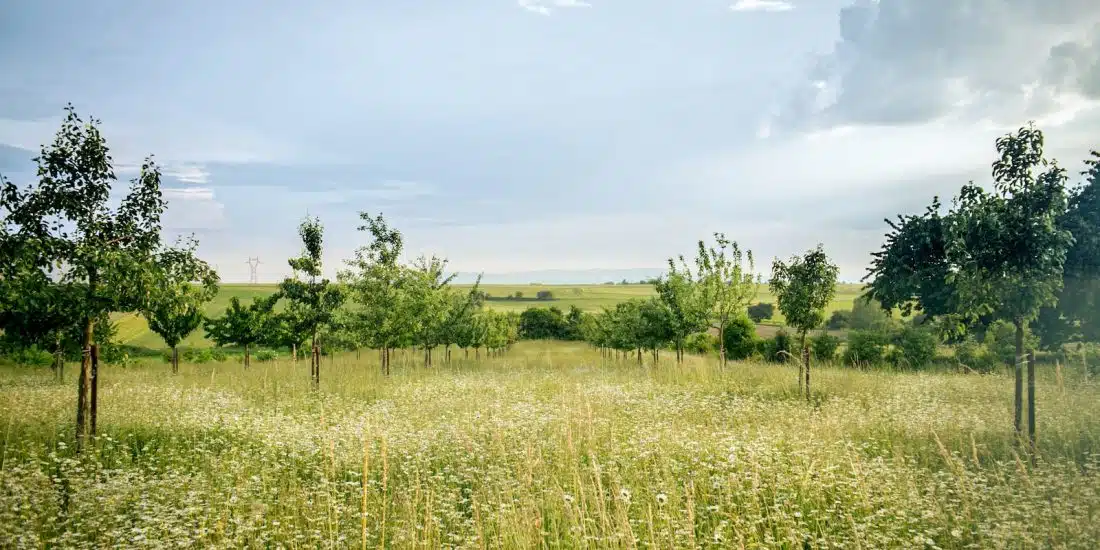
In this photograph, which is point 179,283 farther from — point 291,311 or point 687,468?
point 687,468

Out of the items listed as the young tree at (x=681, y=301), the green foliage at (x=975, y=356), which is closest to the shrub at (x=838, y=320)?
the green foliage at (x=975, y=356)

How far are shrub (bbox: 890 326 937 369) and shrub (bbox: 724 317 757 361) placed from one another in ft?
29.2

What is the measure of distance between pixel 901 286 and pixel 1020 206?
2.58 m

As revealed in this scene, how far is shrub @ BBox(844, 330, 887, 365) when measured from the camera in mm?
31109

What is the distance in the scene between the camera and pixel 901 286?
12.4m

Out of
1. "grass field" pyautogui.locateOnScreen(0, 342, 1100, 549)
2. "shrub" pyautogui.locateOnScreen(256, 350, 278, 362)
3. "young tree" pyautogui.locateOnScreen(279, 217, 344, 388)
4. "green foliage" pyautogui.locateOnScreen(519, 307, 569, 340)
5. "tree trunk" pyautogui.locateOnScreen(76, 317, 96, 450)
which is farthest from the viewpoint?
"green foliage" pyautogui.locateOnScreen(519, 307, 569, 340)

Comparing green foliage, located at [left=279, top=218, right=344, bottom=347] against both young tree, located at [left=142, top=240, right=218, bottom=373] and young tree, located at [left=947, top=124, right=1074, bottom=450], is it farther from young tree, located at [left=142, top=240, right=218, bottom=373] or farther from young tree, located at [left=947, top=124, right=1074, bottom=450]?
young tree, located at [left=947, top=124, right=1074, bottom=450]

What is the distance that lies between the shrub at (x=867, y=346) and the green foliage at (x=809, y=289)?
13.0 metres

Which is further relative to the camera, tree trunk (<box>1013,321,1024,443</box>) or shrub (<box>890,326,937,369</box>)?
shrub (<box>890,326,937,369</box>)

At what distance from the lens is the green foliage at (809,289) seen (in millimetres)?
19906

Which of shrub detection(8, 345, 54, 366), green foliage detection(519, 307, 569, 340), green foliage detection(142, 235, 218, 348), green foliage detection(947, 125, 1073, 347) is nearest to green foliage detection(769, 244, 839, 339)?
green foliage detection(947, 125, 1073, 347)

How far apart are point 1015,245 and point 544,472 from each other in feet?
31.8

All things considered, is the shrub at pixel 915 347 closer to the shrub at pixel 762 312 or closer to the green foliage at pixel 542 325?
the shrub at pixel 762 312

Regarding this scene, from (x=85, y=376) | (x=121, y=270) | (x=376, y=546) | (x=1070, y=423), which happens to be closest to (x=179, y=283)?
(x=121, y=270)
